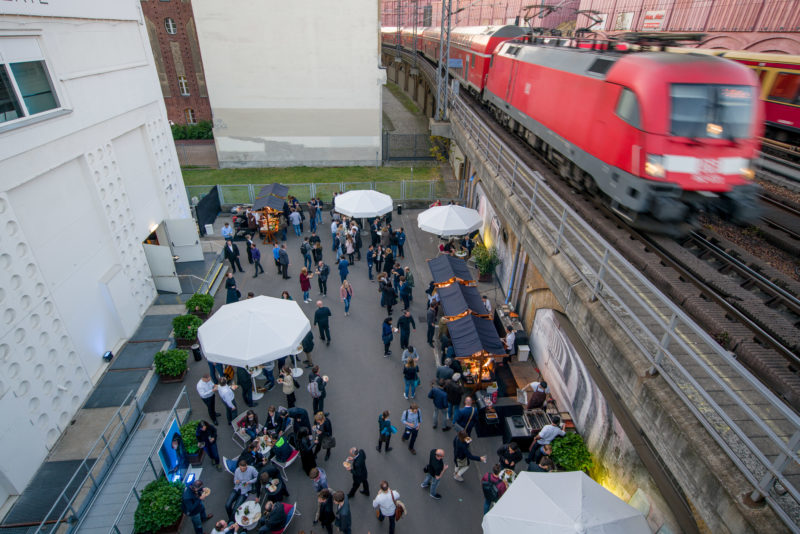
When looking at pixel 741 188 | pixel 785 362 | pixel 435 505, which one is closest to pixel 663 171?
pixel 741 188

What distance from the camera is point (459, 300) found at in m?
11.9

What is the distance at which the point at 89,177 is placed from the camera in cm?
1128

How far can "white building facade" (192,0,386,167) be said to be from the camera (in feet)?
85.7

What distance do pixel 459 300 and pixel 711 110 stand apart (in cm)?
693

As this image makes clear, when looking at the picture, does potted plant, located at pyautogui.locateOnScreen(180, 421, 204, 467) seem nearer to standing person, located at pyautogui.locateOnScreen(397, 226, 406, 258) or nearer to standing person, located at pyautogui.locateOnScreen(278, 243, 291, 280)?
standing person, located at pyautogui.locateOnScreen(278, 243, 291, 280)

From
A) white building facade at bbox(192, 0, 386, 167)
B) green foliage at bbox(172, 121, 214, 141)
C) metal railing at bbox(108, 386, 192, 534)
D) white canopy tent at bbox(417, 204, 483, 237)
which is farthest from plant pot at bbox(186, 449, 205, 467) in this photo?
green foliage at bbox(172, 121, 214, 141)

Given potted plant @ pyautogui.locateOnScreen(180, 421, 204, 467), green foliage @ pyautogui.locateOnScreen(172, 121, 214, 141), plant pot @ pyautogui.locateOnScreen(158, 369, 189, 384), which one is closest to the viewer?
potted plant @ pyautogui.locateOnScreen(180, 421, 204, 467)

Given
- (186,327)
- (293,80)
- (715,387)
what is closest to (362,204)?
(186,327)

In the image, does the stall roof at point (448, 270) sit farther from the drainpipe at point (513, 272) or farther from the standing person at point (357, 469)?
the standing person at point (357, 469)

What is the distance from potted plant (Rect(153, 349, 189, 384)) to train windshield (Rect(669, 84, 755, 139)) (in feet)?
40.8

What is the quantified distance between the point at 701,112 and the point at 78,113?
1412 cm

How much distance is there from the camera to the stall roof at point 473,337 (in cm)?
1063

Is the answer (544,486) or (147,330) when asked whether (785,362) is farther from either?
(147,330)

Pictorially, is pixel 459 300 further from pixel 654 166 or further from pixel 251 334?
pixel 654 166
